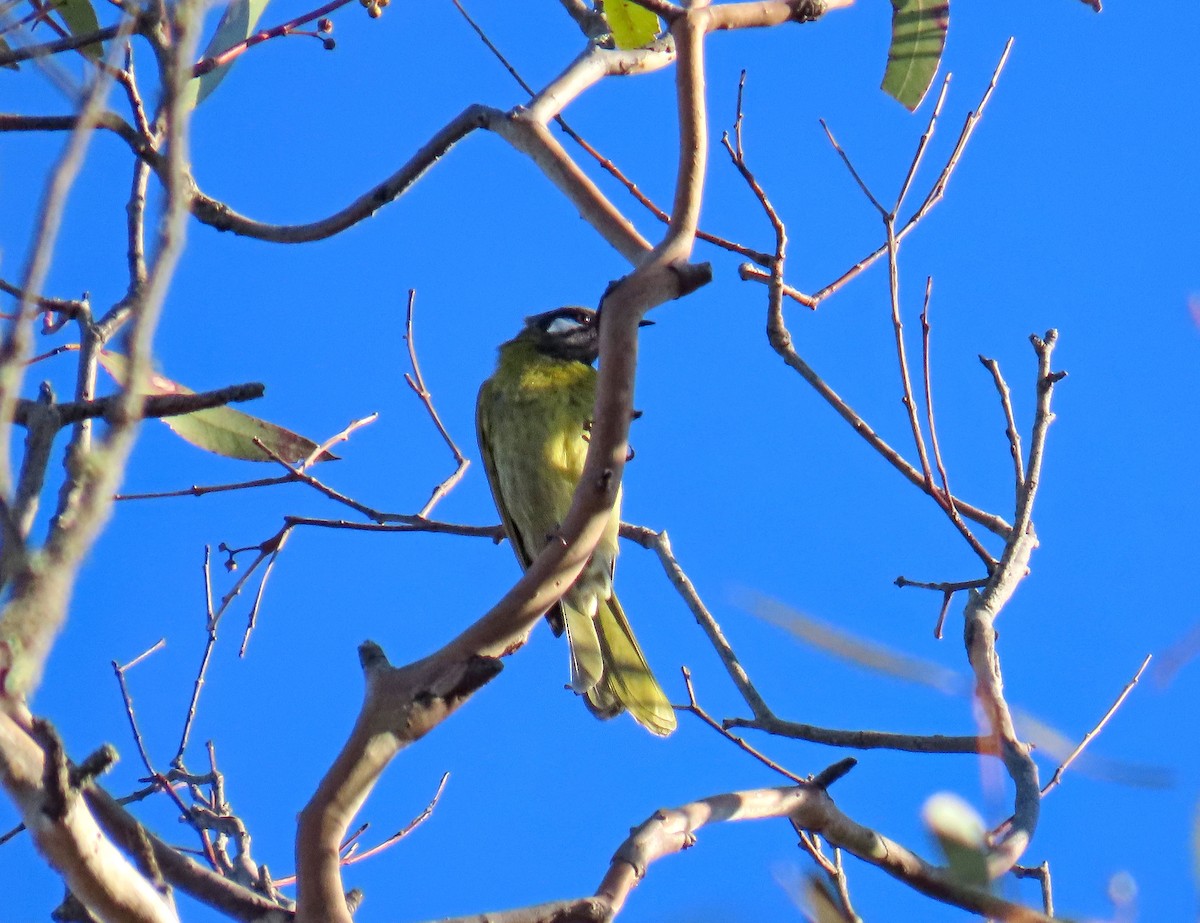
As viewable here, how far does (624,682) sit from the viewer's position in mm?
3979

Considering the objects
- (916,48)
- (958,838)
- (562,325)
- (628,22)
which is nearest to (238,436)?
(628,22)

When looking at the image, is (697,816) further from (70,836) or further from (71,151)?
(71,151)

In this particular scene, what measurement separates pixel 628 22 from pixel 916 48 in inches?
26.9

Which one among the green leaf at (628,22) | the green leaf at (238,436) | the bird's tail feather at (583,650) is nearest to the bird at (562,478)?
the bird's tail feather at (583,650)

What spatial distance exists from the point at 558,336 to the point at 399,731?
3715 millimetres

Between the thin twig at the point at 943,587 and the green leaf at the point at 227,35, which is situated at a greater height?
the green leaf at the point at 227,35

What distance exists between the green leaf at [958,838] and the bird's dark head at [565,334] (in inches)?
150

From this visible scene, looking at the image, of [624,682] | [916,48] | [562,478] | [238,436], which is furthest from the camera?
[562,478]

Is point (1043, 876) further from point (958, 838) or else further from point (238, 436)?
point (238, 436)

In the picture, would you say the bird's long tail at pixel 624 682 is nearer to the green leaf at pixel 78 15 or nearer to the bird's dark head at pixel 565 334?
the bird's dark head at pixel 565 334

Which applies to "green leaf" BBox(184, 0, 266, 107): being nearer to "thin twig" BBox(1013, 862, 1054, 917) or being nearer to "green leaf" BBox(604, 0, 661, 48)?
"green leaf" BBox(604, 0, 661, 48)

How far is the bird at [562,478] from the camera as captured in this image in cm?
396

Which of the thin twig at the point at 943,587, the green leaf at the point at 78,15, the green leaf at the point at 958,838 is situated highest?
the green leaf at the point at 78,15

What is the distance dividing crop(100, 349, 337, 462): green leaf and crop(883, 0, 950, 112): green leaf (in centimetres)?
169
